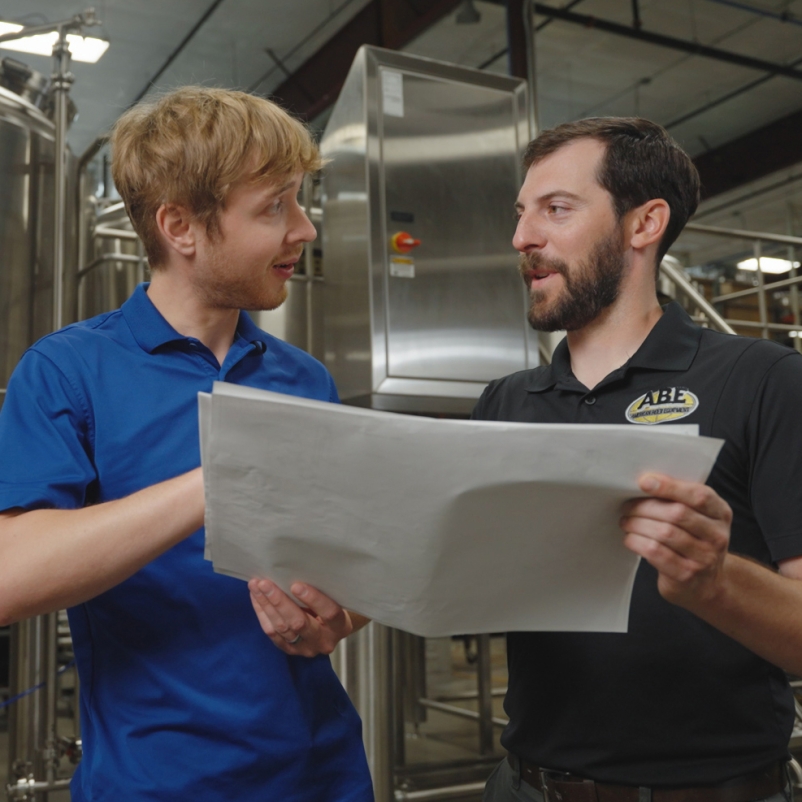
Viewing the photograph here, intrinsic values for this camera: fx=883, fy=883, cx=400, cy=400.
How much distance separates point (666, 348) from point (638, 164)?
0.35 m

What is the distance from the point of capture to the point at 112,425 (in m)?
1.15

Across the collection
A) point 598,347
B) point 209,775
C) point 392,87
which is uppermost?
point 392,87

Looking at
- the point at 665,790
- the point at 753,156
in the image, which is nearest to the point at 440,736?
the point at 665,790

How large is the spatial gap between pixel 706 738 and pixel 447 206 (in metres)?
2.59

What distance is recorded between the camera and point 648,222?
149cm

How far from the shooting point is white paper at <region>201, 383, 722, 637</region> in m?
0.82

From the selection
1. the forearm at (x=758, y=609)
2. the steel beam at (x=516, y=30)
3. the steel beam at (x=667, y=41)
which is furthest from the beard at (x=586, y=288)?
the steel beam at (x=667, y=41)

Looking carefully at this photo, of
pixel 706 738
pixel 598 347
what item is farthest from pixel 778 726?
pixel 598 347

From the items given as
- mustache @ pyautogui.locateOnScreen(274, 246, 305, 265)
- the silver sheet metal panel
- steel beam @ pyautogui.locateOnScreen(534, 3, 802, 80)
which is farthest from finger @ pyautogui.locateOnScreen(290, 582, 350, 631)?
steel beam @ pyautogui.locateOnScreen(534, 3, 802, 80)

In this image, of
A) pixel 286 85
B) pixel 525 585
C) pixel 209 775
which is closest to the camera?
pixel 525 585

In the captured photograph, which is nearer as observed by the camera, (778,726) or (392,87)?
(778,726)

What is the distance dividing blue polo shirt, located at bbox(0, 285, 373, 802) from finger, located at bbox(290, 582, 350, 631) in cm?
15

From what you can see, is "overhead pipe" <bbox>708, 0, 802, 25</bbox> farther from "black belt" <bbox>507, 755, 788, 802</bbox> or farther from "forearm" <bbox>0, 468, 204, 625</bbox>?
"forearm" <bbox>0, 468, 204, 625</bbox>

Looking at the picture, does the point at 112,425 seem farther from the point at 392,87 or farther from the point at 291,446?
the point at 392,87
